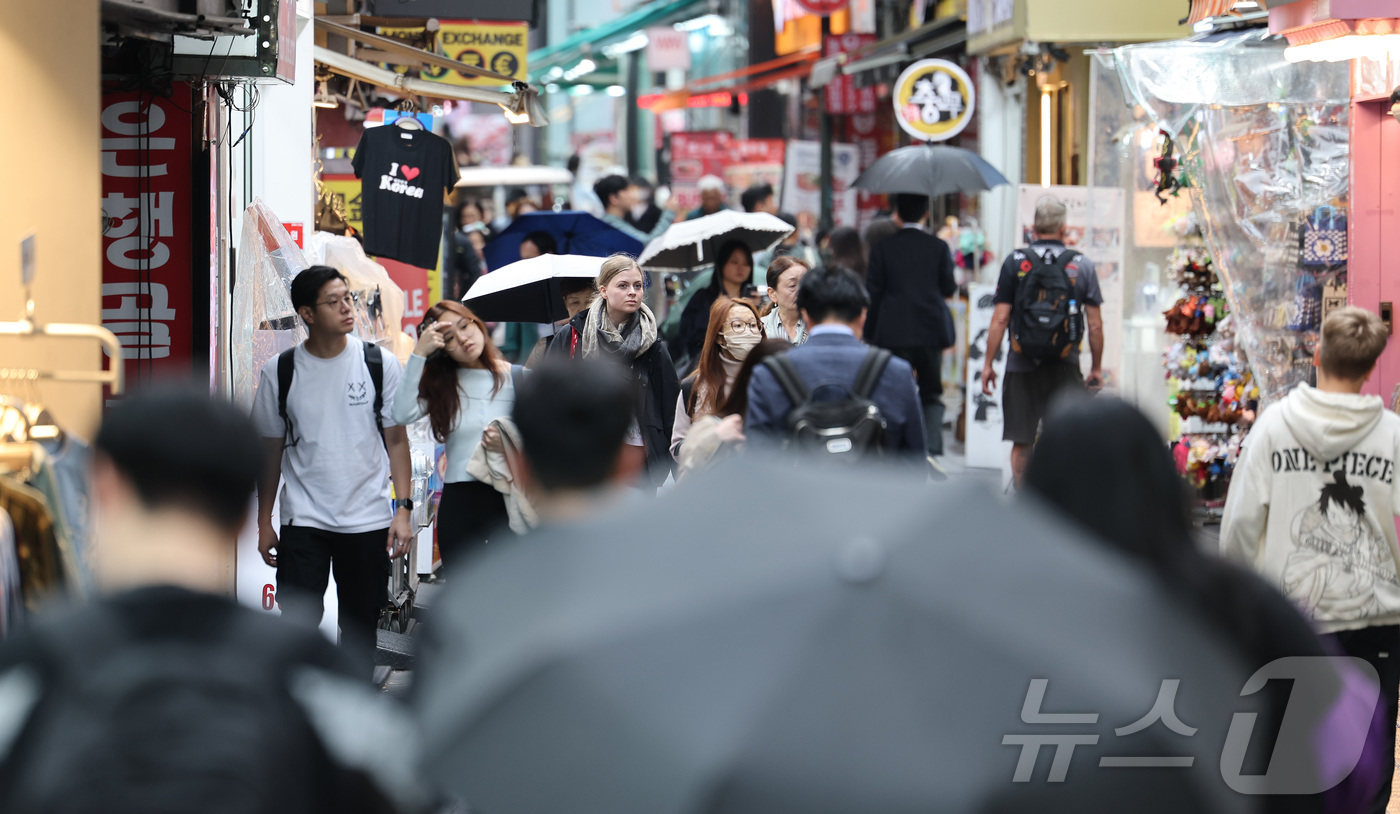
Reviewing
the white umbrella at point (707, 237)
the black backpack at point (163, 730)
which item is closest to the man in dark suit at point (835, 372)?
the black backpack at point (163, 730)

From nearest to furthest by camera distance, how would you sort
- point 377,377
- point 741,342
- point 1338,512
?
point 1338,512
point 377,377
point 741,342

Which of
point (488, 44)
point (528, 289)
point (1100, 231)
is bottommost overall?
point (528, 289)

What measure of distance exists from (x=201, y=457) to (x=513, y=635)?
0.64m

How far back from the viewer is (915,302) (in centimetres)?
1268

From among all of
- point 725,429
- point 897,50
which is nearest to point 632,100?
point 897,50

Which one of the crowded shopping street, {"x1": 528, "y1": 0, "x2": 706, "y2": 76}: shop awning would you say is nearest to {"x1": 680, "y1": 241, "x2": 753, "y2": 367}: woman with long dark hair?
the crowded shopping street

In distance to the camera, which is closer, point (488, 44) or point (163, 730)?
point (163, 730)

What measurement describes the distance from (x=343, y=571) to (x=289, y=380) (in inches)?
32.3

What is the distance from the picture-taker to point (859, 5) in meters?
23.1

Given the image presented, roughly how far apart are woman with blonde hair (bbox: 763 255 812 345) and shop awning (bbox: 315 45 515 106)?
376 centimetres

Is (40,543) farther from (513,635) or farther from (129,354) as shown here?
(129,354)

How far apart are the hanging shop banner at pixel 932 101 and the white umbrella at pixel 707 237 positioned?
14.3 ft

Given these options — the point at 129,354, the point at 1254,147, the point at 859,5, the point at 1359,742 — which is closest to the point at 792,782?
the point at 1359,742

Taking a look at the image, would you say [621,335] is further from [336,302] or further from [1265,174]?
[1265,174]
